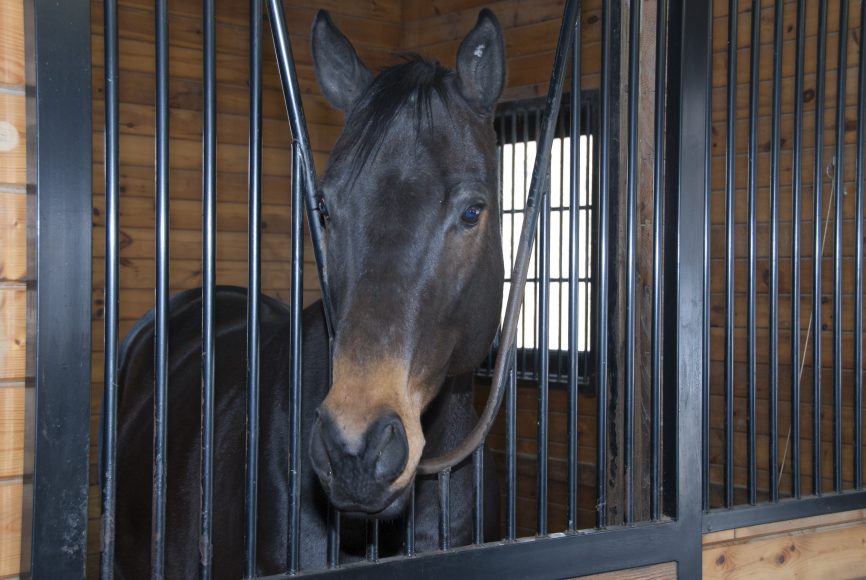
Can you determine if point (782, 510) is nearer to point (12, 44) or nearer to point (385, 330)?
point (385, 330)

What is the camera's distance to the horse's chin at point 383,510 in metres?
1.26

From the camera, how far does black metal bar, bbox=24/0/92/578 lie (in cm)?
115

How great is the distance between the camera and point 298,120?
1489 millimetres

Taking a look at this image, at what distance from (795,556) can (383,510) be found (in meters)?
1.38

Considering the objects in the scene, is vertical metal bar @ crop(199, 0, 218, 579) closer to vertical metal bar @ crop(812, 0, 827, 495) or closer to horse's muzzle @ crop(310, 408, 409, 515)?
horse's muzzle @ crop(310, 408, 409, 515)

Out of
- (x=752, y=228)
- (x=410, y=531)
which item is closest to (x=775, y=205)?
(x=752, y=228)

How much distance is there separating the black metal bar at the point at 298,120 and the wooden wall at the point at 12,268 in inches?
16.3

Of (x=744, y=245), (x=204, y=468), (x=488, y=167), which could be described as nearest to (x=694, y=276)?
(x=488, y=167)

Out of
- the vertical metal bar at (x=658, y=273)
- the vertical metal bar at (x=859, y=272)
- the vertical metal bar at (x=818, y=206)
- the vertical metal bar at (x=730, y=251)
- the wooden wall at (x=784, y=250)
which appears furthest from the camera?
the wooden wall at (x=784, y=250)

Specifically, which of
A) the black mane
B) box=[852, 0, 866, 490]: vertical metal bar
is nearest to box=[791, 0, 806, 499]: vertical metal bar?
box=[852, 0, 866, 490]: vertical metal bar

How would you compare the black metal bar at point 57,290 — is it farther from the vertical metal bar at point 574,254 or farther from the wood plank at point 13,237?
the vertical metal bar at point 574,254

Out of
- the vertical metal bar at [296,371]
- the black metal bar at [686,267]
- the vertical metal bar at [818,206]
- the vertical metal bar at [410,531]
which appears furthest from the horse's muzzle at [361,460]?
the vertical metal bar at [818,206]

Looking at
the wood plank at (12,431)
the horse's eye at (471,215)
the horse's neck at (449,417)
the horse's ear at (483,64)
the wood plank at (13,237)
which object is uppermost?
the horse's ear at (483,64)

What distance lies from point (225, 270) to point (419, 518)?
9.38 ft
